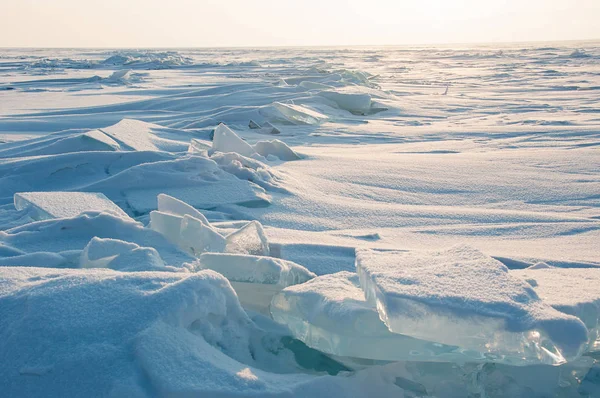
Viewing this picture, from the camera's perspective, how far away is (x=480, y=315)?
100cm

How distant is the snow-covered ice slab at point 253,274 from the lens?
1.40 meters

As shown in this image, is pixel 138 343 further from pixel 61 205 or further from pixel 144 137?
pixel 144 137

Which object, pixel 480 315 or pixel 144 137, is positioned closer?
pixel 480 315

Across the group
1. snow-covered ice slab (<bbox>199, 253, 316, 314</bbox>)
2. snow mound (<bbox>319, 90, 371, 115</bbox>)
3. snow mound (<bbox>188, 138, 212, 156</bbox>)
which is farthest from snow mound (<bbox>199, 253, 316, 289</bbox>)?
snow mound (<bbox>319, 90, 371, 115</bbox>)

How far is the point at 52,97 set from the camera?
26.7 feet

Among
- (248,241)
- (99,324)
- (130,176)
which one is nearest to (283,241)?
(248,241)

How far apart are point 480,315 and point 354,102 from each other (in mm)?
5432

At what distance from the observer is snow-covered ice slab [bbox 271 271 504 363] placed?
1.10 metres

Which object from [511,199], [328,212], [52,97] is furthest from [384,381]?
[52,97]

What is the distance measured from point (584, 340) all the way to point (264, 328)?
67cm

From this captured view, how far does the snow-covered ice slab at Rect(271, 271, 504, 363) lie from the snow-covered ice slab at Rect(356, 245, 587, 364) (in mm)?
50

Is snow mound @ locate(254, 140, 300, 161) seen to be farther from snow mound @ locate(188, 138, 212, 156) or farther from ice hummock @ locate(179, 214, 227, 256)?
ice hummock @ locate(179, 214, 227, 256)

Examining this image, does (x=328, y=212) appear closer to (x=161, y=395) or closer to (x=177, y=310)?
(x=177, y=310)

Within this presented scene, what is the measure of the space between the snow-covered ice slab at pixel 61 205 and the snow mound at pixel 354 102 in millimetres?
4323
